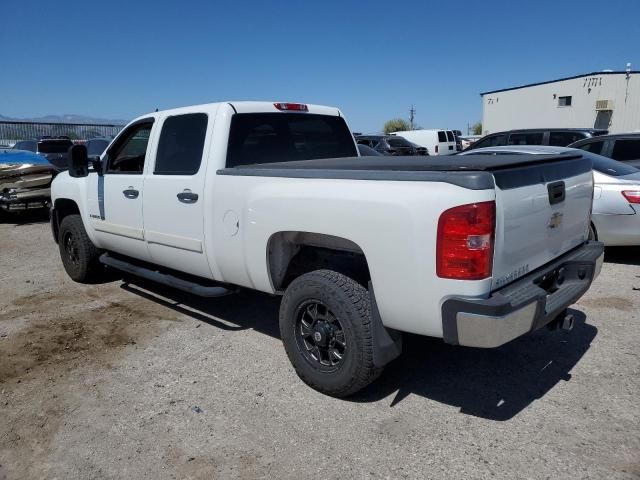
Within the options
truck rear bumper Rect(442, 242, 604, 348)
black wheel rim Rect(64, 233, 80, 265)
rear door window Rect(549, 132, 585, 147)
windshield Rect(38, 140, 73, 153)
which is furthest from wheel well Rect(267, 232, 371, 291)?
windshield Rect(38, 140, 73, 153)

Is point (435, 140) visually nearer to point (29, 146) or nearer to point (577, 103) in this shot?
point (577, 103)

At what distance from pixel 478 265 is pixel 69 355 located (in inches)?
133

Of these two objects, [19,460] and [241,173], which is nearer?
[19,460]

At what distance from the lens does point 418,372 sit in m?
3.84

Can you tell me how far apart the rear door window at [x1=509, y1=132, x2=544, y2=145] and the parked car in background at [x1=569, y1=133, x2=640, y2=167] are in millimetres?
3432

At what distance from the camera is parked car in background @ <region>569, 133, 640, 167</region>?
27.2 feet

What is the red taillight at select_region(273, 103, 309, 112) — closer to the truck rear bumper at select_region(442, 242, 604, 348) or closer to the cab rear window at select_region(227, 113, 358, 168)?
the cab rear window at select_region(227, 113, 358, 168)

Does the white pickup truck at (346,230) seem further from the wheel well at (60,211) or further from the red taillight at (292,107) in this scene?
the wheel well at (60,211)

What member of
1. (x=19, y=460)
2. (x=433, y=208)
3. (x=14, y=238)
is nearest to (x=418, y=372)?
(x=433, y=208)

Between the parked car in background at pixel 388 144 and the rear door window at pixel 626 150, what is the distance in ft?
43.4

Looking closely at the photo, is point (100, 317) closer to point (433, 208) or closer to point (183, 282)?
point (183, 282)

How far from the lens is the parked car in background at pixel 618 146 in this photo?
8.30 metres

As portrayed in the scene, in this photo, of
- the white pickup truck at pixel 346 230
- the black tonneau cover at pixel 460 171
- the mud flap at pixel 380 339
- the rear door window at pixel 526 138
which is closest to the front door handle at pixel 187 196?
the white pickup truck at pixel 346 230

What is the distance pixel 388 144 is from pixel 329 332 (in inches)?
792
